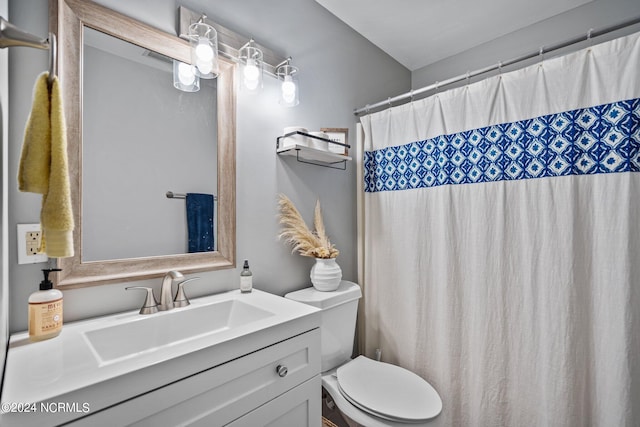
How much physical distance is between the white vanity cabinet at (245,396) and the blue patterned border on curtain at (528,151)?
3.73 feet

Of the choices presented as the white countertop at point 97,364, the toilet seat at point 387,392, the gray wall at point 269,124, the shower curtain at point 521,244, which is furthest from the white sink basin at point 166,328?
the shower curtain at point 521,244

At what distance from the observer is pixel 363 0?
1.76 metres

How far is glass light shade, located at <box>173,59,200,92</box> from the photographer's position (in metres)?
1.22

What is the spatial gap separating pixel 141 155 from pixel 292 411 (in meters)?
1.07

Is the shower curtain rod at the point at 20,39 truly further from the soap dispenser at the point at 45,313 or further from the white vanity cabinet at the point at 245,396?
the white vanity cabinet at the point at 245,396

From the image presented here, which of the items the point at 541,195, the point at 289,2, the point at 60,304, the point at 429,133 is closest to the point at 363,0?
the point at 289,2

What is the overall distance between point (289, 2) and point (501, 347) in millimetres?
2114

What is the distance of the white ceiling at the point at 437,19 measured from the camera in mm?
1789

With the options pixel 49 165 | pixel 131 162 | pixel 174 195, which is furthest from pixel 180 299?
pixel 49 165

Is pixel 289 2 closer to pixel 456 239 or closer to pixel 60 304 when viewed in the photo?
pixel 456 239

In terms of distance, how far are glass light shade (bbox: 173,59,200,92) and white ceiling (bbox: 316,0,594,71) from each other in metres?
1.02

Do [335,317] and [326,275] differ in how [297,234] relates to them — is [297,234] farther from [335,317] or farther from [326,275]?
[335,317]

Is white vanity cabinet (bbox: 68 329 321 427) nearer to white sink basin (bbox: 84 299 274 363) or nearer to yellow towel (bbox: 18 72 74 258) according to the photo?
white sink basin (bbox: 84 299 274 363)

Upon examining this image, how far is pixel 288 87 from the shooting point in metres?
1.54
